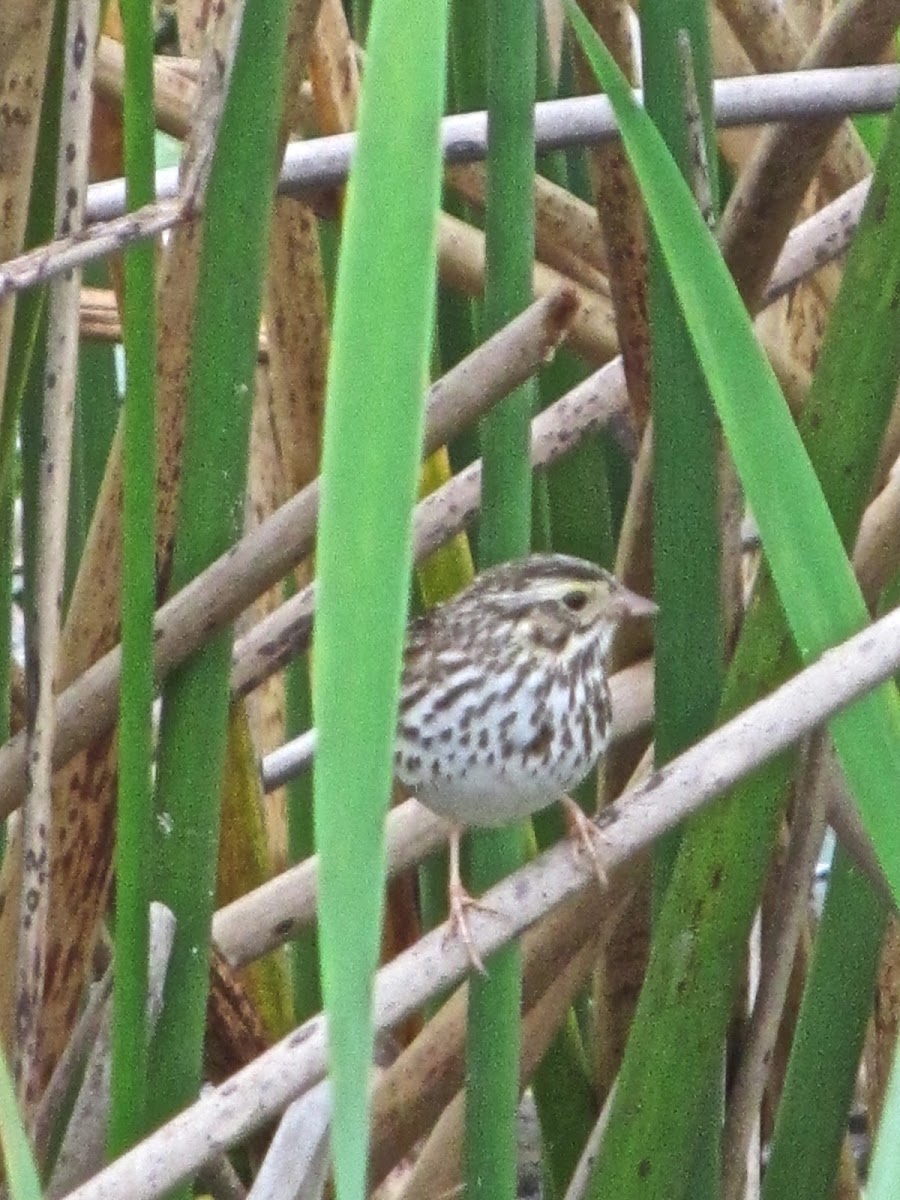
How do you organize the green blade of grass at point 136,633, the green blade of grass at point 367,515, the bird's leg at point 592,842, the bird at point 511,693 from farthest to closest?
1. the bird at point 511,693
2. the bird's leg at point 592,842
3. the green blade of grass at point 136,633
4. the green blade of grass at point 367,515

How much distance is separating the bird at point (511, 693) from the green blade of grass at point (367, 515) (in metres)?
0.77

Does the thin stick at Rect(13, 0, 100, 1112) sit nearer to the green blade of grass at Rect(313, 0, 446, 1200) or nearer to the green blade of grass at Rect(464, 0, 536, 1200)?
the green blade of grass at Rect(464, 0, 536, 1200)

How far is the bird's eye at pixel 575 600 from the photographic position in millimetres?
1501

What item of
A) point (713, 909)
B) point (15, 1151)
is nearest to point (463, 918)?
point (713, 909)

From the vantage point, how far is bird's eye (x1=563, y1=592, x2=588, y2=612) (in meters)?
1.50

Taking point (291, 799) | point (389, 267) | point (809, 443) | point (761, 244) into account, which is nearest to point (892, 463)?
point (761, 244)

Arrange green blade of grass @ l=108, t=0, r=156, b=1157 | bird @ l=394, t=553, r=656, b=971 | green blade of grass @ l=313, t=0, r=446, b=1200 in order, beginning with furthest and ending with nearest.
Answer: bird @ l=394, t=553, r=656, b=971, green blade of grass @ l=108, t=0, r=156, b=1157, green blade of grass @ l=313, t=0, r=446, b=1200

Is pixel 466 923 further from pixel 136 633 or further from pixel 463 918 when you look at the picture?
pixel 136 633

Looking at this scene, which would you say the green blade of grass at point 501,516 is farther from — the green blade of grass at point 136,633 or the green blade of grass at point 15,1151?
the green blade of grass at point 15,1151

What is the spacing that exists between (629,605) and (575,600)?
6 centimetres

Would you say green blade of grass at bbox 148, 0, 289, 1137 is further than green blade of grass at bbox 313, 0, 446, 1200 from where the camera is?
Yes

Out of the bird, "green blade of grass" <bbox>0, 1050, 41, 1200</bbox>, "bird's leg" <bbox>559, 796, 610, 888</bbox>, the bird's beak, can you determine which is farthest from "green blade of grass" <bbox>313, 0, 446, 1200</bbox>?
the bird's beak

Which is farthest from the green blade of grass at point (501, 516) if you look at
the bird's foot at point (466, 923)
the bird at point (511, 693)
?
the bird at point (511, 693)

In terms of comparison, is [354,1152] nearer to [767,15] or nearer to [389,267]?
[389,267]
